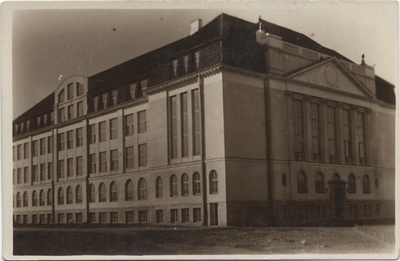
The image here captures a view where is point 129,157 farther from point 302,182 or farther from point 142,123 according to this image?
point 302,182

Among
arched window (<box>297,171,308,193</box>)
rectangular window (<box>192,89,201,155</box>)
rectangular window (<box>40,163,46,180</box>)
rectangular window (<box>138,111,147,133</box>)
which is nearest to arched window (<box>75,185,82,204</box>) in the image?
rectangular window (<box>40,163,46,180</box>)

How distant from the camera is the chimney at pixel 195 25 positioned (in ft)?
26.7

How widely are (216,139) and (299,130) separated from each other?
0.88 m

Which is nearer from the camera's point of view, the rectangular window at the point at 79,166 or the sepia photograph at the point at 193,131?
the sepia photograph at the point at 193,131

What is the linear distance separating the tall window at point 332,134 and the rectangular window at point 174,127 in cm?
155

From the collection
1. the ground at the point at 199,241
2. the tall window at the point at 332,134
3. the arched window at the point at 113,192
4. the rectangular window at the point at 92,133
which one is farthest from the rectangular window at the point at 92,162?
the tall window at the point at 332,134

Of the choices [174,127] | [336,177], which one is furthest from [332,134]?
[174,127]

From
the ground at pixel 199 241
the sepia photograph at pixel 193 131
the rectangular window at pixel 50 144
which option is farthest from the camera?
the rectangular window at pixel 50 144

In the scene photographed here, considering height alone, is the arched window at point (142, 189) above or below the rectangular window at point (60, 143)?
below

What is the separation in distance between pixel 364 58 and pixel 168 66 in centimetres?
192

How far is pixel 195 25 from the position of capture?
813 cm

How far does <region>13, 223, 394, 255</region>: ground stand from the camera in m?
8.03

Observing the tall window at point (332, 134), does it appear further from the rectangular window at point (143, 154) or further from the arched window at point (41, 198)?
the arched window at point (41, 198)

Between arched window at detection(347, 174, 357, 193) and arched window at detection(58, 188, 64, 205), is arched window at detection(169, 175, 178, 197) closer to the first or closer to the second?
arched window at detection(58, 188, 64, 205)
